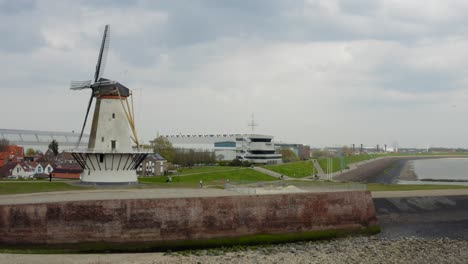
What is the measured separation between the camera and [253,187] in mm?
35062

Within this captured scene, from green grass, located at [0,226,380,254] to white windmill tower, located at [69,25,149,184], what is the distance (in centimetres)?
1489

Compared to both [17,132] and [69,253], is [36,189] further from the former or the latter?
[17,132]

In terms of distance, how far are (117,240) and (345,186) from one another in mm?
17744

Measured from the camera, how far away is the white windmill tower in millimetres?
41531

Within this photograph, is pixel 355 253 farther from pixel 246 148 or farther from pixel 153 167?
pixel 246 148

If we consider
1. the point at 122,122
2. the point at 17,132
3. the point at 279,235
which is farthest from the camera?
the point at 17,132

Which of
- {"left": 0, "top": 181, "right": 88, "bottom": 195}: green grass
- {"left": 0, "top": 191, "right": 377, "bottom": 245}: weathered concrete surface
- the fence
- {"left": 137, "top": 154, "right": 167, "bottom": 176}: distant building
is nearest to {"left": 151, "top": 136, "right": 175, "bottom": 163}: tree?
{"left": 137, "top": 154, "right": 167, "bottom": 176}: distant building

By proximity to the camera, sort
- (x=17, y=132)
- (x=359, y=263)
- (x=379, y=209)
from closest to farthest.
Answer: (x=359, y=263) < (x=379, y=209) < (x=17, y=132)

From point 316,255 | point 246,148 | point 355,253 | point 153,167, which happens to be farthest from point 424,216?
point 246,148

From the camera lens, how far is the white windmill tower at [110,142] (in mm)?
41531

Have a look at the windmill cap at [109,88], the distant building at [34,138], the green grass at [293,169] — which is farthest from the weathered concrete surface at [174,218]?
the distant building at [34,138]

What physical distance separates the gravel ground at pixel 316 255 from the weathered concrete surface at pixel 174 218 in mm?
1940

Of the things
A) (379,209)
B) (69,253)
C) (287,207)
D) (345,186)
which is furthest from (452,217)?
(69,253)

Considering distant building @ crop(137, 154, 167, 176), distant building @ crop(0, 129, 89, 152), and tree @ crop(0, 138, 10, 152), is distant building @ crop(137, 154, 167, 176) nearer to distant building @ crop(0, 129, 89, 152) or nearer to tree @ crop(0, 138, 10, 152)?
tree @ crop(0, 138, 10, 152)
